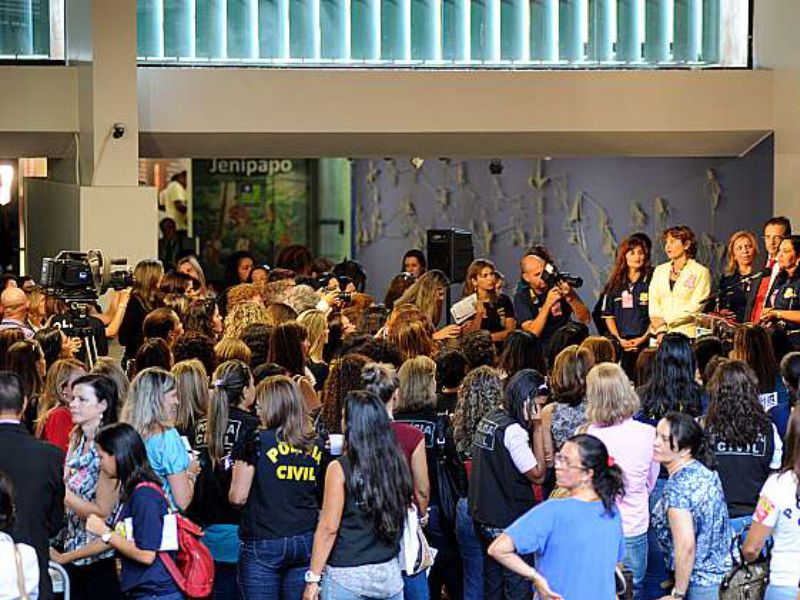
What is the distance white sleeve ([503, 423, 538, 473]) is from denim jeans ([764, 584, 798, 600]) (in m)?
1.29

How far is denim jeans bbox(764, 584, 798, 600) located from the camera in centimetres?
550

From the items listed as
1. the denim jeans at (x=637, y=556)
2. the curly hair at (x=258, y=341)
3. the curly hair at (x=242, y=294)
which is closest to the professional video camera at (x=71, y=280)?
the curly hair at (x=242, y=294)

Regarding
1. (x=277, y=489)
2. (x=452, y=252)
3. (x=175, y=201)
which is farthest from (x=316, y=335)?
(x=175, y=201)

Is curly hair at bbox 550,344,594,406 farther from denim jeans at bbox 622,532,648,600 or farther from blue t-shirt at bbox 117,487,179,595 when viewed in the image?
blue t-shirt at bbox 117,487,179,595

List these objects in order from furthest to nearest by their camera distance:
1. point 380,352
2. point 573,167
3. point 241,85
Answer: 1. point 573,167
2. point 241,85
3. point 380,352

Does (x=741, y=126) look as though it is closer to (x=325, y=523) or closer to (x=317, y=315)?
(x=317, y=315)

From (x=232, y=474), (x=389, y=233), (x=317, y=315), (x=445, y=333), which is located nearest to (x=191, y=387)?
(x=232, y=474)

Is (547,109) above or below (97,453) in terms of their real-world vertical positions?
A: above

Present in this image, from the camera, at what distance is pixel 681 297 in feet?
36.4

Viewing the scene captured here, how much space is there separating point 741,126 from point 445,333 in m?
4.25

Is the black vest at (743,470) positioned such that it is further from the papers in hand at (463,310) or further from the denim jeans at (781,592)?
the papers in hand at (463,310)

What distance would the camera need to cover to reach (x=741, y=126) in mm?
13758

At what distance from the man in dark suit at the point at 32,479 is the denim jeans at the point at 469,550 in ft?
6.17

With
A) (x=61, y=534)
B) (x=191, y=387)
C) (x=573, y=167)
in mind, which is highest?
(x=573, y=167)
